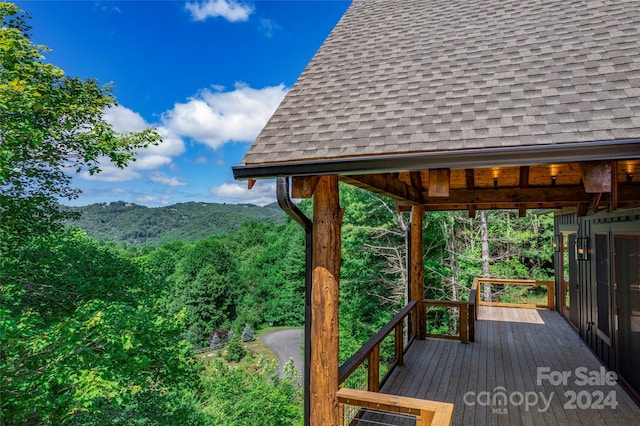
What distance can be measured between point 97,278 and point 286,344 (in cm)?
1994

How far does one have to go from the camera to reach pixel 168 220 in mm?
52688

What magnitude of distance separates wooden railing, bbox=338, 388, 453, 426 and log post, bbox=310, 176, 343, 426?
13 centimetres

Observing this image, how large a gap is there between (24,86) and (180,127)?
87117 millimetres

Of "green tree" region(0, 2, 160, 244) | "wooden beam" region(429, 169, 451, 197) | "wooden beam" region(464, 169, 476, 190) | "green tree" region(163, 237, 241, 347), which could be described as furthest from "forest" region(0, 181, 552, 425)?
"wooden beam" region(464, 169, 476, 190)

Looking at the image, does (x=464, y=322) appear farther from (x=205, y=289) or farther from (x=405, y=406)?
(x=205, y=289)

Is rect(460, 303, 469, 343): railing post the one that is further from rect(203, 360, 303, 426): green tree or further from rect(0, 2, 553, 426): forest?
rect(203, 360, 303, 426): green tree

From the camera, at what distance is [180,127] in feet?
283

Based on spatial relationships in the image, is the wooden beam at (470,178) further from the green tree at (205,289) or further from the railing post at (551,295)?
the green tree at (205,289)

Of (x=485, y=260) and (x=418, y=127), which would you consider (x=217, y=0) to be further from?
(x=418, y=127)

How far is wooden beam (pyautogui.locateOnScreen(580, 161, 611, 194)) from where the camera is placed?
7.91ft

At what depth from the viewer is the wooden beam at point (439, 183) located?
2.88 meters

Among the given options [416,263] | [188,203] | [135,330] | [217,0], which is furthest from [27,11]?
[188,203]

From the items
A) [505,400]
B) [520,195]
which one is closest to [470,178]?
[520,195]

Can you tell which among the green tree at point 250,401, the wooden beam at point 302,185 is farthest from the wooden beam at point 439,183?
the green tree at point 250,401
